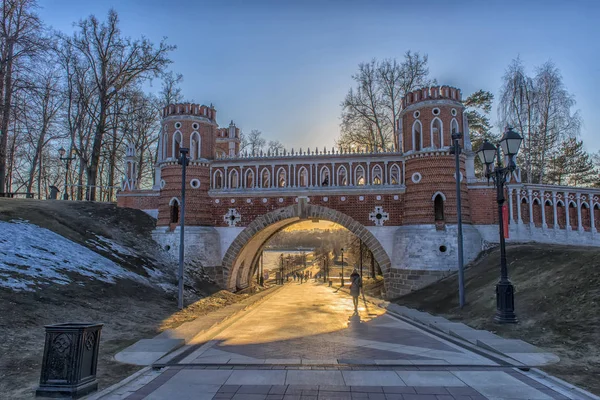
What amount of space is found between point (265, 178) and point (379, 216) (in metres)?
6.57

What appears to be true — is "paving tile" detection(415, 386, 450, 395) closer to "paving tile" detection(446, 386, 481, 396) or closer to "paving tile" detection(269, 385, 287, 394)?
"paving tile" detection(446, 386, 481, 396)

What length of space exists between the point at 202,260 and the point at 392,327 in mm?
12736

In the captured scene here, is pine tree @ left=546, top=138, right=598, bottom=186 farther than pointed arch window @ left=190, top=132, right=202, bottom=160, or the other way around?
pine tree @ left=546, top=138, right=598, bottom=186

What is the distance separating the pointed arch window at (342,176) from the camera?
21.9 m

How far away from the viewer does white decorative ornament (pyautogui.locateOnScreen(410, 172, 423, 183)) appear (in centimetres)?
2058

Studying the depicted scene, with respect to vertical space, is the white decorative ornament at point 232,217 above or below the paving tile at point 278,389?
above

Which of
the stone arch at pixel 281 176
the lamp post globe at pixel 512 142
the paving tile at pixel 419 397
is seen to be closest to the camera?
the paving tile at pixel 419 397

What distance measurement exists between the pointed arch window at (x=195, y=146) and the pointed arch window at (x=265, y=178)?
147 inches

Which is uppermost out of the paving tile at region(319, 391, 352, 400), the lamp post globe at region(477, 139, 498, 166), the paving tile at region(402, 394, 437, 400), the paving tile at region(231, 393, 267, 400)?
the lamp post globe at region(477, 139, 498, 166)

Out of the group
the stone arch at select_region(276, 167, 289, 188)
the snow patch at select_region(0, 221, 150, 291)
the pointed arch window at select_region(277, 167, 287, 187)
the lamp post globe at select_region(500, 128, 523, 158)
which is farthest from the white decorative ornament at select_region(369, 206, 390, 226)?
the snow patch at select_region(0, 221, 150, 291)

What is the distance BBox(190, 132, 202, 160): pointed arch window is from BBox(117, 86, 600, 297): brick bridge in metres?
0.05

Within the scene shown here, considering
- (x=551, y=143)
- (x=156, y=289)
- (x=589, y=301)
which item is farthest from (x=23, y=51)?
(x=551, y=143)

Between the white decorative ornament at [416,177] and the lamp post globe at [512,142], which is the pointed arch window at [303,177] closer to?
the white decorative ornament at [416,177]

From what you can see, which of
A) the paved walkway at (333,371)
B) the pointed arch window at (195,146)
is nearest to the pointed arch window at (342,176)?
the pointed arch window at (195,146)
